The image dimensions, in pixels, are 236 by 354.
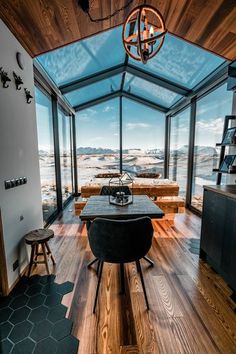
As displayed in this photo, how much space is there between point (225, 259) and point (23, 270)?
230 centimetres

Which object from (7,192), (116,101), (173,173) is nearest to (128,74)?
(116,101)

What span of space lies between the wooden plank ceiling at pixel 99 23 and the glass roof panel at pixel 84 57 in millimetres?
476

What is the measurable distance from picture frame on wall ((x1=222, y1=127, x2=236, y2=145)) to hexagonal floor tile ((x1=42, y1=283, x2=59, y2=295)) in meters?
2.73

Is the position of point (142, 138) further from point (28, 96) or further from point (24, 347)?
point (24, 347)

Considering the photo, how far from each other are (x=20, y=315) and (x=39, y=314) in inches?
6.5

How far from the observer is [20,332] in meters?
1.43

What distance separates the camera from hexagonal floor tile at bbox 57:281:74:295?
1832 millimetres

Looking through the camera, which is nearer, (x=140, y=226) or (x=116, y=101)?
(x=140, y=226)

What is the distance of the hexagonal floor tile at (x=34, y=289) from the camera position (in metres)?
1.83

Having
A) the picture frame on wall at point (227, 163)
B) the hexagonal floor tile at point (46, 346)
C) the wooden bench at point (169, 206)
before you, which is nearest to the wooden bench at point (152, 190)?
the wooden bench at point (169, 206)

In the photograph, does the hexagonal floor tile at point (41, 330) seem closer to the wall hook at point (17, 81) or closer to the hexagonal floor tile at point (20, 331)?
the hexagonal floor tile at point (20, 331)

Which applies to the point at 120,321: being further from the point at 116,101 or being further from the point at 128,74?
the point at 116,101

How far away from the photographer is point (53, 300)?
173cm

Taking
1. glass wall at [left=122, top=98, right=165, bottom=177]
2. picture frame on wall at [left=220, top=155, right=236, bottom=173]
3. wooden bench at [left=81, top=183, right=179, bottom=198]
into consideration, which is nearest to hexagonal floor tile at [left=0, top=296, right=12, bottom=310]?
wooden bench at [left=81, top=183, right=179, bottom=198]
